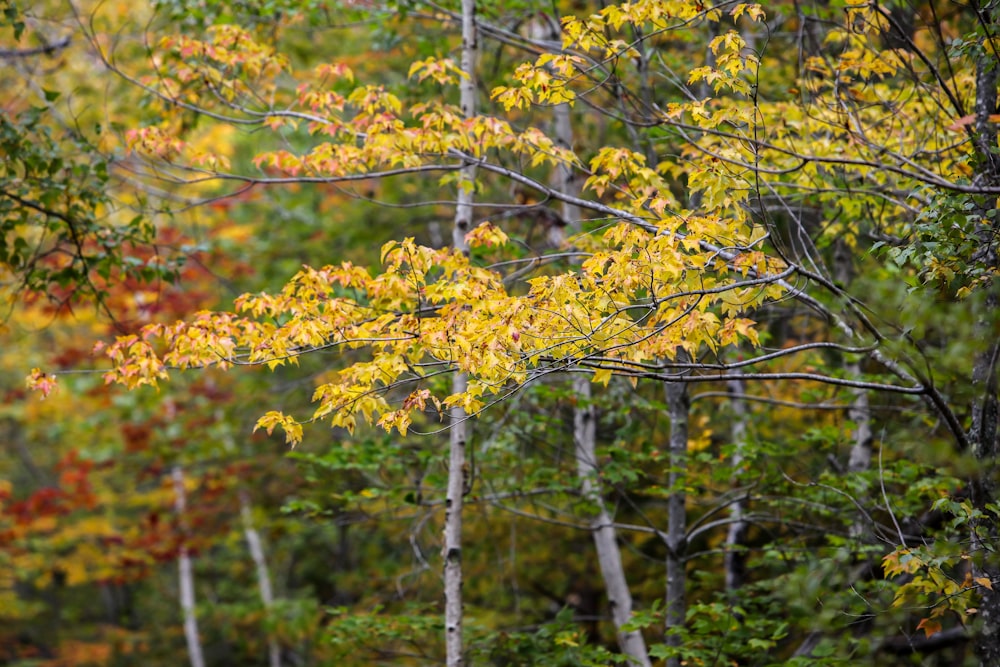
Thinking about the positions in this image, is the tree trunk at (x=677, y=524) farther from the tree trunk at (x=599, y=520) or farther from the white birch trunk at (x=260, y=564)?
the white birch trunk at (x=260, y=564)

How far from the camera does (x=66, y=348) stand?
15.0m

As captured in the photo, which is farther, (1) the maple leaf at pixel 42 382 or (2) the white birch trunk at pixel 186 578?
(2) the white birch trunk at pixel 186 578

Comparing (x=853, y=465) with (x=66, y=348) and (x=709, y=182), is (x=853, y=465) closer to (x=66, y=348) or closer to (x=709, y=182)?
(x=709, y=182)

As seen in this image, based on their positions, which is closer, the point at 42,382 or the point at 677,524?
the point at 42,382

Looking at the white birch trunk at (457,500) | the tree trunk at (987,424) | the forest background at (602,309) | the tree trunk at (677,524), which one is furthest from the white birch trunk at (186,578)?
the tree trunk at (987,424)

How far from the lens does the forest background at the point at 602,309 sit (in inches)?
159

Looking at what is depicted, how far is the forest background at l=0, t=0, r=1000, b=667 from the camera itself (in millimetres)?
4051

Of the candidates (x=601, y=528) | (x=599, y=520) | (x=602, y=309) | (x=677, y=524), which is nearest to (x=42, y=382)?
(x=602, y=309)

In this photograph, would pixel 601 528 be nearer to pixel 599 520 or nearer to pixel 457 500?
pixel 599 520

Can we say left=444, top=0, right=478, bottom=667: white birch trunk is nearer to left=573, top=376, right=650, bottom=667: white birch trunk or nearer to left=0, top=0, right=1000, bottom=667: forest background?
left=0, top=0, right=1000, bottom=667: forest background

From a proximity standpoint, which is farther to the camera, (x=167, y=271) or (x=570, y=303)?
(x=167, y=271)

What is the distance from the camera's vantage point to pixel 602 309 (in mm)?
3967

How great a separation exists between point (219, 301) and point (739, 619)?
34.2ft

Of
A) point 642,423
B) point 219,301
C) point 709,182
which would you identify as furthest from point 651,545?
point 219,301
